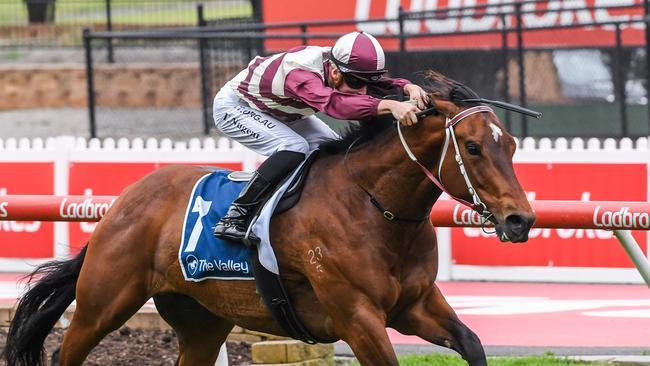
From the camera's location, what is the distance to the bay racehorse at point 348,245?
21.0 feet

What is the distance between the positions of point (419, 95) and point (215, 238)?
54.3 inches

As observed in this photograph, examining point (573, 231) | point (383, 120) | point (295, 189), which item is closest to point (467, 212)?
point (383, 120)

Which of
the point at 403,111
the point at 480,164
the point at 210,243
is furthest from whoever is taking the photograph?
the point at 210,243

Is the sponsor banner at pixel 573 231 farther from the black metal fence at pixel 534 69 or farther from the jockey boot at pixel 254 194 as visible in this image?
the jockey boot at pixel 254 194

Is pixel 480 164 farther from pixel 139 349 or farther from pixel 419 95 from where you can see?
pixel 139 349

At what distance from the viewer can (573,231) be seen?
12.7 m

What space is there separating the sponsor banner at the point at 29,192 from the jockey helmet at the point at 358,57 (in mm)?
→ 7749

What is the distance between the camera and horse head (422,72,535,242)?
6098mm

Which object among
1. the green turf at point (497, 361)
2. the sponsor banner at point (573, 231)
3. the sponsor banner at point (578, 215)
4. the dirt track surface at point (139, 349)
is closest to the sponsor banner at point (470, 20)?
the sponsor banner at point (573, 231)

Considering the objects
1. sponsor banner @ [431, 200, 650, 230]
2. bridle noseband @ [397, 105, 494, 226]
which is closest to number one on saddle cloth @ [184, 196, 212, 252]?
bridle noseband @ [397, 105, 494, 226]

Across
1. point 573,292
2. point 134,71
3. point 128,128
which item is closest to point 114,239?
point 573,292

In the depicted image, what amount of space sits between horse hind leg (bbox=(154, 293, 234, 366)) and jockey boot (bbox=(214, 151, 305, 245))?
2.46ft

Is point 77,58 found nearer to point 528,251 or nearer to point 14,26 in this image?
point 14,26

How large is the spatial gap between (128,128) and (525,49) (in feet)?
20.5
